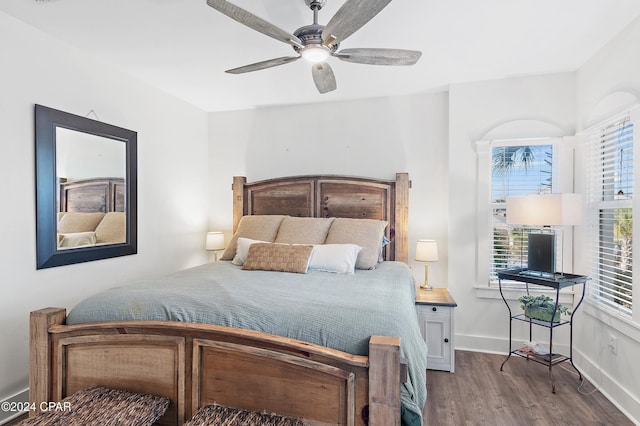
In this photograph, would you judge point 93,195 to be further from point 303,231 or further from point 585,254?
point 585,254

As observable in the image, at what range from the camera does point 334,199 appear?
384cm

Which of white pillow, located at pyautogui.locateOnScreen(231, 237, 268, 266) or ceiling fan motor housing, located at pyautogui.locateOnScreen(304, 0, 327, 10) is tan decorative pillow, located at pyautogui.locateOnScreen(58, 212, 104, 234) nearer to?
white pillow, located at pyautogui.locateOnScreen(231, 237, 268, 266)

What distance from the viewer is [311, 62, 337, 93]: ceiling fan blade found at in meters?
2.33

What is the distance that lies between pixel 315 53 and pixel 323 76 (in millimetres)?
398

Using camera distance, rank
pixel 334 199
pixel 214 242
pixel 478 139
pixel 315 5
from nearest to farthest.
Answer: pixel 315 5
pixel 478 139
pixel 334 199
pixel 214 242

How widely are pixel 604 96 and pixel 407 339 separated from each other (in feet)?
8.21

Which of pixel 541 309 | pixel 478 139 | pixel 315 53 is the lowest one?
pixel 541 309

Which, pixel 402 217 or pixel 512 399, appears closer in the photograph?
pixel 512 399

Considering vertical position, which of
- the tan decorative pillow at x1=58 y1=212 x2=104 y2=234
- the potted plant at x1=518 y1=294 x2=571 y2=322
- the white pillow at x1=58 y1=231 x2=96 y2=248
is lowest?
the potted plant at x1=518 y1=294 x2=571 y2=322

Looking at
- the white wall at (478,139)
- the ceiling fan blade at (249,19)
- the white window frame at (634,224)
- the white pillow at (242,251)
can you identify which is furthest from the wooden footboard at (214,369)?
the white wall at (478,139)

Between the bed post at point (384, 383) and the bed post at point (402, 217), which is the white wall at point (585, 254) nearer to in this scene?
the bed post at point (402, 217)

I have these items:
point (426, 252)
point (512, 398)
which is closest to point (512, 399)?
point (512, 398)

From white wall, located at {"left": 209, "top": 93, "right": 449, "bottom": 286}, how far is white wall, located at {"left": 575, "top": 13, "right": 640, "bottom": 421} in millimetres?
1157

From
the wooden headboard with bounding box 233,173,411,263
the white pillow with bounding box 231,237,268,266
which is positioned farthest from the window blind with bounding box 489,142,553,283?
the white pillow with bounding box 231,237,268,266
